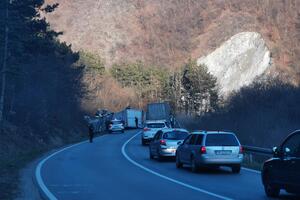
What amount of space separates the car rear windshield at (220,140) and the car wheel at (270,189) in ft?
23.3

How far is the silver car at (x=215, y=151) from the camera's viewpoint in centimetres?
2275

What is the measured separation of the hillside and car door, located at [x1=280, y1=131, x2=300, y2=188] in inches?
3285

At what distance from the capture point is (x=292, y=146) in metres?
15.3

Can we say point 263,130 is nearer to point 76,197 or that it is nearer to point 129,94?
point 76,197

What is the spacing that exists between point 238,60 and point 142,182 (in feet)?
250

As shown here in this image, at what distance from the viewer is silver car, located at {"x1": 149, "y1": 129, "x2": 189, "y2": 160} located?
95.5 feet

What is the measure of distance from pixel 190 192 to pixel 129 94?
9891 centimetres

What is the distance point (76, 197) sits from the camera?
15914 millimetres

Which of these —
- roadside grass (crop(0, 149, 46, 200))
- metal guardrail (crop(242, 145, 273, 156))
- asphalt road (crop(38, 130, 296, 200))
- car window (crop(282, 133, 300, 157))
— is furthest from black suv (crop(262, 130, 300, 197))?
metal guardrail (crop(242, 145, 273, 156))

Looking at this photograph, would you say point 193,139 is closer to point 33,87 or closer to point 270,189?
point 270,189

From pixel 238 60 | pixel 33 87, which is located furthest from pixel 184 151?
pixel 238 60

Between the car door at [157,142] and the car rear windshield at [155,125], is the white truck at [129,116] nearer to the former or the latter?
the car rear windshield at [155,125]

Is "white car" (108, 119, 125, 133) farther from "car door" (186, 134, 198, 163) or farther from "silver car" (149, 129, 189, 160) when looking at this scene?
"car door" (186, 134, 198, 163)

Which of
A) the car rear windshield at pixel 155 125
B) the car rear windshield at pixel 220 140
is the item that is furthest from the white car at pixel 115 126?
the car rear windshield at pixel 220 140
